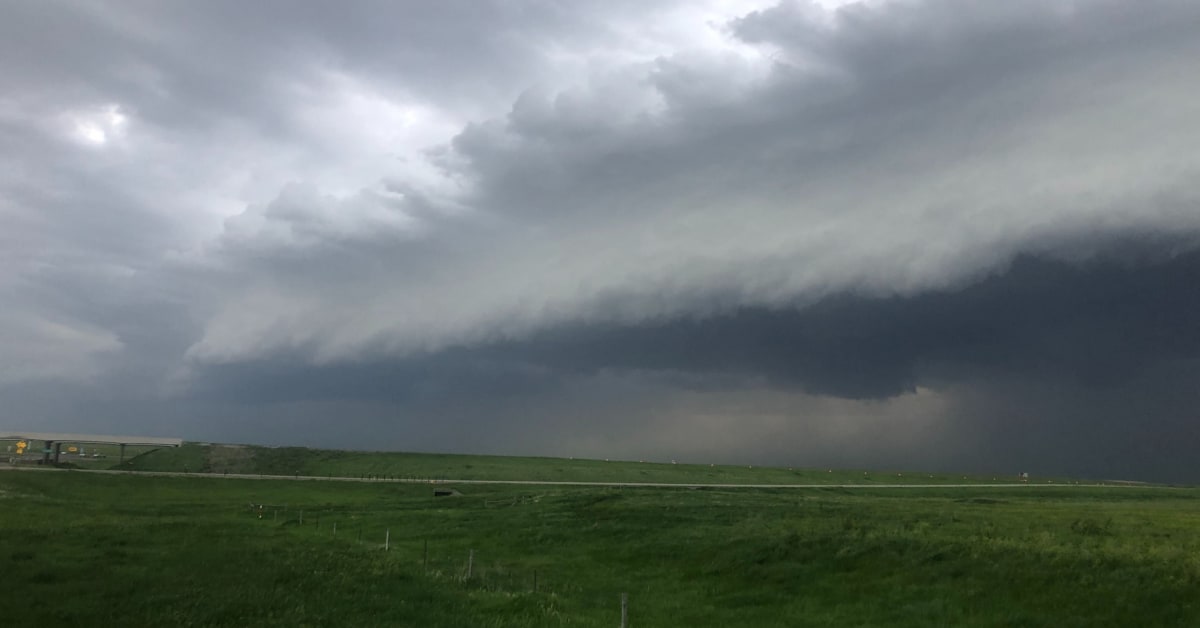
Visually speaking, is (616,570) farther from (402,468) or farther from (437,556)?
(402,468)

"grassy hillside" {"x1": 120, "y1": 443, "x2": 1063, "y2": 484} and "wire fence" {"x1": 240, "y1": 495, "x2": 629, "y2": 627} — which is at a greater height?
"wire fence" {"x1": 240, "y1": 495, "x2": 629, "y2": 627}

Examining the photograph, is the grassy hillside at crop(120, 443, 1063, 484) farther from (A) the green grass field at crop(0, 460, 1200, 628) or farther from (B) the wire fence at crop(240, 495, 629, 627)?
(A) the green grass field at crop(0, 460, 1200, 628)

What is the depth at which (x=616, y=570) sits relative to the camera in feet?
139

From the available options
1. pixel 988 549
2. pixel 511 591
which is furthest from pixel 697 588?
pixel 988 549

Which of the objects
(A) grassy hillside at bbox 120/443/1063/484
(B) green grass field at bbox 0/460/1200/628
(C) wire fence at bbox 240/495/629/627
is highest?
(B) green grass field at bbox 0/460/1200/628

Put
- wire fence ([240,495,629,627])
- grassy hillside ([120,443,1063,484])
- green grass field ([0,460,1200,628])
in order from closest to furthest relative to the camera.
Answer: green grass field ([0,460,1200,628]) → wire fence ([240,495,629,627]) → grassy hillside ([120,443,1063,484])

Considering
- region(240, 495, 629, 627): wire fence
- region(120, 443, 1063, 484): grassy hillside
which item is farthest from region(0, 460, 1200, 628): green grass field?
region(120, 443, 1063, 484): grassy hillside

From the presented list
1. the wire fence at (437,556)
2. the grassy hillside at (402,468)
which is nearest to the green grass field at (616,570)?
the wire fence at (437,556)

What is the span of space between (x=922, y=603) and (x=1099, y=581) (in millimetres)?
6760

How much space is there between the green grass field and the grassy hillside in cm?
7847

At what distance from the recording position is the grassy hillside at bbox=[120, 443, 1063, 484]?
457 ft

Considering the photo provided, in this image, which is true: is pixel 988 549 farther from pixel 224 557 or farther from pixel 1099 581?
pixel 224 557

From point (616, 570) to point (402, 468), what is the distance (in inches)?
4630

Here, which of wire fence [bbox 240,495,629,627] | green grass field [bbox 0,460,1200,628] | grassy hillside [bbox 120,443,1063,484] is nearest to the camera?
green grass field [bbox 0,460,1200,628]
